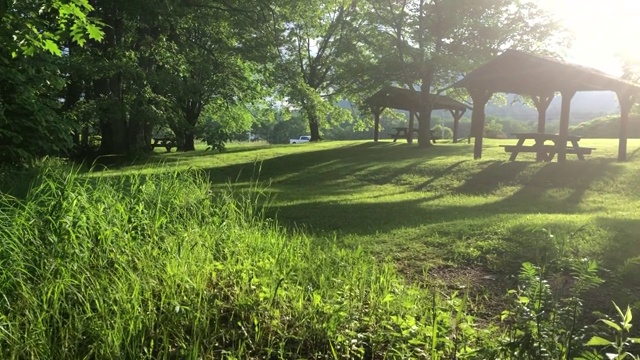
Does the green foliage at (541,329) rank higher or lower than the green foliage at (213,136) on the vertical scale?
lower

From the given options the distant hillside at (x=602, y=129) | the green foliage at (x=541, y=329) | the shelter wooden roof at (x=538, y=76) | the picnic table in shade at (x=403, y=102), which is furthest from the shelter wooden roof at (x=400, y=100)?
the green foliage at (x=541, y=329)

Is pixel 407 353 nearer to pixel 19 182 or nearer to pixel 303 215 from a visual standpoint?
pixel 303 215

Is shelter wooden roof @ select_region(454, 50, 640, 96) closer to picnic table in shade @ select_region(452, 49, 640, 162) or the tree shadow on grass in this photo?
picnic table in shade @ select_region(452, 49, 640, 162)

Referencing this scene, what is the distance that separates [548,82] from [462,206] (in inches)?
341

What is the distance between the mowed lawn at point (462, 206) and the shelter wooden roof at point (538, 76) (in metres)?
2.16

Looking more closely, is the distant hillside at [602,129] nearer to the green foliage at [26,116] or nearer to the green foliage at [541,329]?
the green foliage at [26,116]

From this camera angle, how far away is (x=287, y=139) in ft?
289

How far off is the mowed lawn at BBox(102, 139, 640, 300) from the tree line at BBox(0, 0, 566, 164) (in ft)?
6.41

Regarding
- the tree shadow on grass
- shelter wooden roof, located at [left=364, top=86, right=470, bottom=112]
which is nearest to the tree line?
shelter wooden roof, located at [left=364, top=86, right=470, bottom=112]

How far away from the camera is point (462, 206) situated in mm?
8906

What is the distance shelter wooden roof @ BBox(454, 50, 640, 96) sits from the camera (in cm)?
1379

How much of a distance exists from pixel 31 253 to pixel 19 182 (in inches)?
159

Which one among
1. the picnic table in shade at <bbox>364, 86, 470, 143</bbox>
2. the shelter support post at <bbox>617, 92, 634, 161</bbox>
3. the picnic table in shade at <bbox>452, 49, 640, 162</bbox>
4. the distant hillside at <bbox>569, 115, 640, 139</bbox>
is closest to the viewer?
the picnic table in shade at <bbox>452, 49, 640, 162</bbox>

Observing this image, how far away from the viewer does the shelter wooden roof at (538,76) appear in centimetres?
1379
